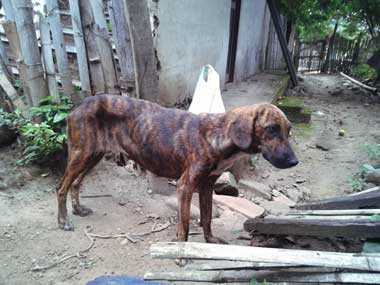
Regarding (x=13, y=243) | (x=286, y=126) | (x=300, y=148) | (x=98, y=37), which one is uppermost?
(x=98, y=37)

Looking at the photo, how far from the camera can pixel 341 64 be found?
54.1 feet

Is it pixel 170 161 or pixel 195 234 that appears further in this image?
pixel 195 234

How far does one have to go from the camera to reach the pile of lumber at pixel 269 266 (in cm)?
193

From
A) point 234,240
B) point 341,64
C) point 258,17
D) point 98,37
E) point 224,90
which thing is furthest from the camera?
point 341,64

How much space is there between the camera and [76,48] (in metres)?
4.10

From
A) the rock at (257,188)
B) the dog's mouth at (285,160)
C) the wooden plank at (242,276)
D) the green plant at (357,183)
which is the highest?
the dog's mouth at (285,160)

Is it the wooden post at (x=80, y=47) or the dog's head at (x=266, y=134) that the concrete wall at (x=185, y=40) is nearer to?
the wooden post at (x=80, y=47)

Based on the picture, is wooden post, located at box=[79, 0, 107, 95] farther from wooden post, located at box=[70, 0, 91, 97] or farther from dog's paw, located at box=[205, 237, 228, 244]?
dog's paw, located at box=[205, 237, 228, 244]

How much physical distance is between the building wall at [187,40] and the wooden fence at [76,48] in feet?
2.93

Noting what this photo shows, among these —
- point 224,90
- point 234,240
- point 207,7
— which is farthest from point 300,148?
point 234,240

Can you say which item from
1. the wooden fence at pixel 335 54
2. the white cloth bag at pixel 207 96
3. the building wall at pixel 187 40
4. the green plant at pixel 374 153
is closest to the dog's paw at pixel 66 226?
the white cloth bag at pixel 207 96

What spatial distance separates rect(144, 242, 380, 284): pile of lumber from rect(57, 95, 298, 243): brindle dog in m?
0.56

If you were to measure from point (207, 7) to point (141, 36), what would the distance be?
3715 millimetres

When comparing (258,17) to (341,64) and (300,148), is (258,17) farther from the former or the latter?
(341,64)
